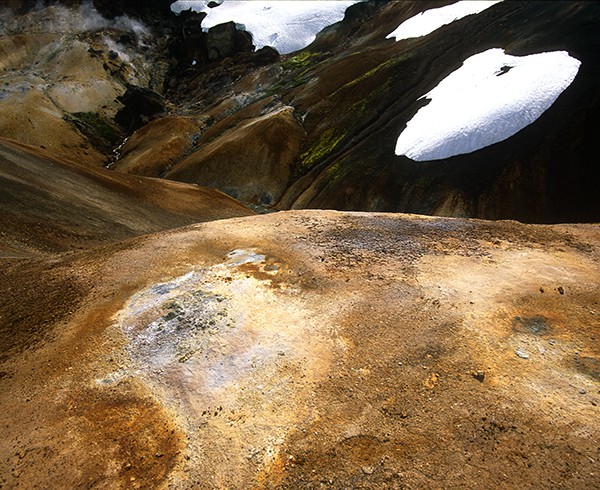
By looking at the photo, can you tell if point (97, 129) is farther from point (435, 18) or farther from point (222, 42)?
point (435, 18)

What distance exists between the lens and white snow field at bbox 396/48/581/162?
37.8 m

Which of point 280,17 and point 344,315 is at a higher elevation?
point 280,17

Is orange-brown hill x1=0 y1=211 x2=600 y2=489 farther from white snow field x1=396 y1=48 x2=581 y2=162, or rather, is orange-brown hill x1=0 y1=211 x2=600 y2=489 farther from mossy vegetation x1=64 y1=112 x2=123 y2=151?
mossy vegetation x1=64 y1=112 x2=123 y2=151

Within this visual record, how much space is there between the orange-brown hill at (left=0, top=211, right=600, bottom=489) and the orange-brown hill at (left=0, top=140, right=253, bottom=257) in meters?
7.04

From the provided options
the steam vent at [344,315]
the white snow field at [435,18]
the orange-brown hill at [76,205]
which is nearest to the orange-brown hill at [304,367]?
the steam vent at [344,315]

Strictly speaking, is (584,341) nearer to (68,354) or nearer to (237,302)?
(237,302)

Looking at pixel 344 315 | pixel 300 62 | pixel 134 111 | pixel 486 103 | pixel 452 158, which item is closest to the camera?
pixel 344 315

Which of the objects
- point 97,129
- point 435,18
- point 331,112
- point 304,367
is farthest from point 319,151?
point 97,129

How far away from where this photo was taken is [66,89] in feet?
Result: 322

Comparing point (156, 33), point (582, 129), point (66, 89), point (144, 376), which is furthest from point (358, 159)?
point (156, 33)

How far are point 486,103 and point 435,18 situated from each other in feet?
166

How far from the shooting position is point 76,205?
30406mm

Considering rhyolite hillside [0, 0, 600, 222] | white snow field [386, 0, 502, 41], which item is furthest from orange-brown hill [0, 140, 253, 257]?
white snow field [386, 0, 502, 41]

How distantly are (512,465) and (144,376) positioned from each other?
993 centimetres
